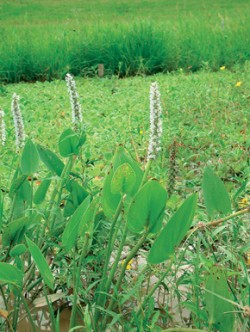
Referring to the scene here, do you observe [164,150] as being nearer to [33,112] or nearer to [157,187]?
[33,112]

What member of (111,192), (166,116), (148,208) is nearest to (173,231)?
(148,208)

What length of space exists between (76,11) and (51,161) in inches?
555

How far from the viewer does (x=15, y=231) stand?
5.61 ft

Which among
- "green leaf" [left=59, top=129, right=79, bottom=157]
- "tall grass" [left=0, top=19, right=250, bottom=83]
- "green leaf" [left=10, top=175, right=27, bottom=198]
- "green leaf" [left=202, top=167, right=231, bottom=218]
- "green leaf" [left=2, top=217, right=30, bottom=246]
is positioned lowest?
"tall grass" [left=0, top=19, right=250, bottom=83]

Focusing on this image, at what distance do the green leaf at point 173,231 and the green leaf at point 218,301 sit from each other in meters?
0.11

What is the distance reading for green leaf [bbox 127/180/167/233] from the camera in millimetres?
1411

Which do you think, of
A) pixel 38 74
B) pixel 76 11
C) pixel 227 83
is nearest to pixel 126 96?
pixel 227 83

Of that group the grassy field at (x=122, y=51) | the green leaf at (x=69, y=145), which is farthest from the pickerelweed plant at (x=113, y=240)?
the grassy field at (x=122, y=51)

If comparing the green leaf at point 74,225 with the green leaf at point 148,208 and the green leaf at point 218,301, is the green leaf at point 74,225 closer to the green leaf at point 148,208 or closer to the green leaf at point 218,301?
the green leaf at point 148,208

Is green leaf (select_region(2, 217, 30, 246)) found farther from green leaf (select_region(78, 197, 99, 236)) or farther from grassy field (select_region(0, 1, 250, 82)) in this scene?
grassy field (select_region(0, 1, 250, 82))

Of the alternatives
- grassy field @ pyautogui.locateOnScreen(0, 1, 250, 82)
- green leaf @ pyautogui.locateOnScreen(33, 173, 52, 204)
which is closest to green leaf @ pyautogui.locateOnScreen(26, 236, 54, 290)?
green leaf @ pyautogui.locateOnScreen(33, 173, 52, 204)

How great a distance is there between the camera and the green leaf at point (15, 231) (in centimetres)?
167

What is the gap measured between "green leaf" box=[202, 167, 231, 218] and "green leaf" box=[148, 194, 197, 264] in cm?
22

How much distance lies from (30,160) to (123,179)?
0.37 m
